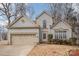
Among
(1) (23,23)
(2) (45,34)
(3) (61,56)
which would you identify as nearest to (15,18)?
(1) (23,23)

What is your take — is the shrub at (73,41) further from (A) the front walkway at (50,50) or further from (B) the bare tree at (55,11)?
(B) the bare tree at (55,11)

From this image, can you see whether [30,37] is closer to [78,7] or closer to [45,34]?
[45,34]

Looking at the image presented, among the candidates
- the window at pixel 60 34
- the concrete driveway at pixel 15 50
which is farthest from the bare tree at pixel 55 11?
the concrete driveway at pixel 15 50

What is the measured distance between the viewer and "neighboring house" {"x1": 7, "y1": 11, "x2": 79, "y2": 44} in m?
3.83

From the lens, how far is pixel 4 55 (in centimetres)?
386

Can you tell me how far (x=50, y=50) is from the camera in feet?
12.6

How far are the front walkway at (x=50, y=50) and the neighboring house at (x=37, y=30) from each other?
0.28 ft

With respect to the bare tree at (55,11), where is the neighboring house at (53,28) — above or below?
below

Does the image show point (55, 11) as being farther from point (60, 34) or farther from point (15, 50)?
point (15, 50)

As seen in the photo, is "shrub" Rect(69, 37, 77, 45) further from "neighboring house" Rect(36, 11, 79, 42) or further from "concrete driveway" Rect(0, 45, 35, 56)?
"concrete driveway" Rect(0, 45, 35, 56)

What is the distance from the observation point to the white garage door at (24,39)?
387 cm

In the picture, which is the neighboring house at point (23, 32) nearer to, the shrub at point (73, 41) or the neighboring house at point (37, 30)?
the neighboring house at point (37, 30)

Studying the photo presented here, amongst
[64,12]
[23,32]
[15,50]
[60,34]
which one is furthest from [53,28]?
[15,50]

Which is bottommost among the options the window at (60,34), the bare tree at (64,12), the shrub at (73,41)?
the shrub at (73,41)
